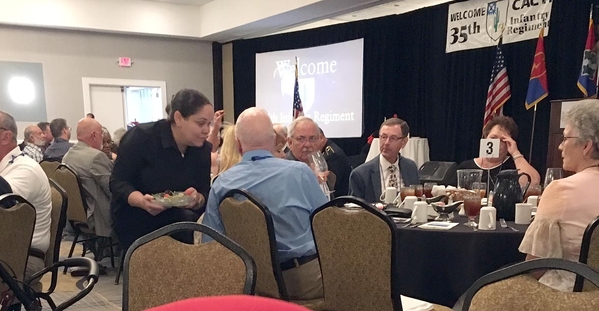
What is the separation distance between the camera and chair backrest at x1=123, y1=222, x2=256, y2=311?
1.64 m

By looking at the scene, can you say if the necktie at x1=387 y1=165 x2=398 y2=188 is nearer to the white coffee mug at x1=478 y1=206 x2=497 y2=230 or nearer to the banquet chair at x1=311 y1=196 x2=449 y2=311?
the white coffee mug at x1=478 y1=206 x2=497 y2=230

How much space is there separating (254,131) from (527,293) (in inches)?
56.2

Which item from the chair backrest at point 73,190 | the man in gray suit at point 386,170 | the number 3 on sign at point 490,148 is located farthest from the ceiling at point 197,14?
the number 3 on sign at point 490,148

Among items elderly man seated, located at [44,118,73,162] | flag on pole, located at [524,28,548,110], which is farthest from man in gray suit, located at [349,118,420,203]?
elderly man seated, located at [44,118,73,162]

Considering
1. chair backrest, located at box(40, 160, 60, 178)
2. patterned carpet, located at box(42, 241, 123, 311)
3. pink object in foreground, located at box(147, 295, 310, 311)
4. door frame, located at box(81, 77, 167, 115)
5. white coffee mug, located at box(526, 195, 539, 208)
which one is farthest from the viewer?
door frame, located at box(81, 77, 167, 115)

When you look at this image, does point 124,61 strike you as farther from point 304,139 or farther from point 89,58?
point 304,139

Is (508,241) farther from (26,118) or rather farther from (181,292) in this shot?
(26,118)

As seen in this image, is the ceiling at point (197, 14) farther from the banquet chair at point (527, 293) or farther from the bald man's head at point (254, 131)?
the banquet chair at point (527, 293)

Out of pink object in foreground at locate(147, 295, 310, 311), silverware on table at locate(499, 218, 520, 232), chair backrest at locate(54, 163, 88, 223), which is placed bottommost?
chair backrest at locate(54, 163, 88, 223)

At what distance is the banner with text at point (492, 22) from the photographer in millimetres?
5598

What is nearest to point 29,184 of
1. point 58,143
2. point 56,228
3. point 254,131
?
point 56,228

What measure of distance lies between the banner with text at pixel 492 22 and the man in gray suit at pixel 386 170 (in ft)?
10.3

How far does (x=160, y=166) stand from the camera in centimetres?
251

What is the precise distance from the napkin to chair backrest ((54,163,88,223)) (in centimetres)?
293
